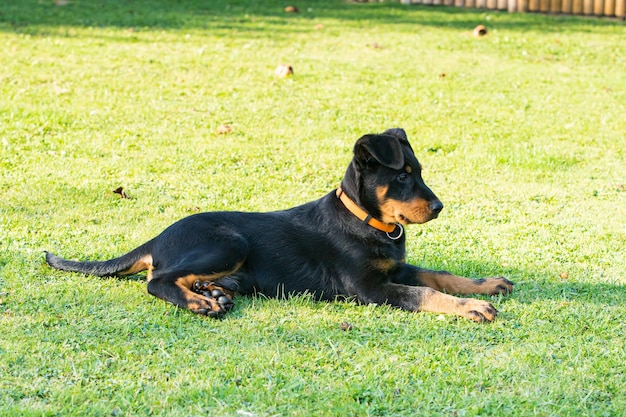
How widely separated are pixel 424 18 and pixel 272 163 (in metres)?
9.45

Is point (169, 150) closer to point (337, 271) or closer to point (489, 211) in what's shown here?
point (489, 211)

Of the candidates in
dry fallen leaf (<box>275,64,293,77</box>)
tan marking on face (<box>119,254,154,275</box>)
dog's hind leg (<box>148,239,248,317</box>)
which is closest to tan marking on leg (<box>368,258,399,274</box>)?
dog's hind leg (<box>148,239,248,317</box>)

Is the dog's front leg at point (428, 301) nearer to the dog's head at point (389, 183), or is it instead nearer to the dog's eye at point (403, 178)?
the dog's head at point (389, 183)

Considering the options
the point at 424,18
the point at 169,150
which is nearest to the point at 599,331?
the point at 169,150

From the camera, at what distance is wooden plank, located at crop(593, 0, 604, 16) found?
17.3m

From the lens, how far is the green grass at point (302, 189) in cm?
434

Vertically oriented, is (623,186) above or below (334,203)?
below

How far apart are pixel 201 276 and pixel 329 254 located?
2.57 ft

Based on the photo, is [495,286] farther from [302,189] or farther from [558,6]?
[558,6]

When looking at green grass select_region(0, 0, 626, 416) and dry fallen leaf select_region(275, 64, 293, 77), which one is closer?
green grass select_region(0, 0, 626, 416)

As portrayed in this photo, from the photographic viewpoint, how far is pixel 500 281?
565 cm

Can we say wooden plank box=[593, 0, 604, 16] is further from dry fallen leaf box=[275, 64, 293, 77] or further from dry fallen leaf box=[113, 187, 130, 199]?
dry fallen leaf box=[113, 187, 130, 199]

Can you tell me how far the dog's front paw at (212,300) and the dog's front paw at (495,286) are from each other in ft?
5.10

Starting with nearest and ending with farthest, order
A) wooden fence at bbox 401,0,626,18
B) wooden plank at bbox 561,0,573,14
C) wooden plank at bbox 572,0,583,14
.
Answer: wooden fence at bbox 401,0,626,18, wooden plank at bbox 572,0,583,14, wooden plank at bbox 561,0,573,14
